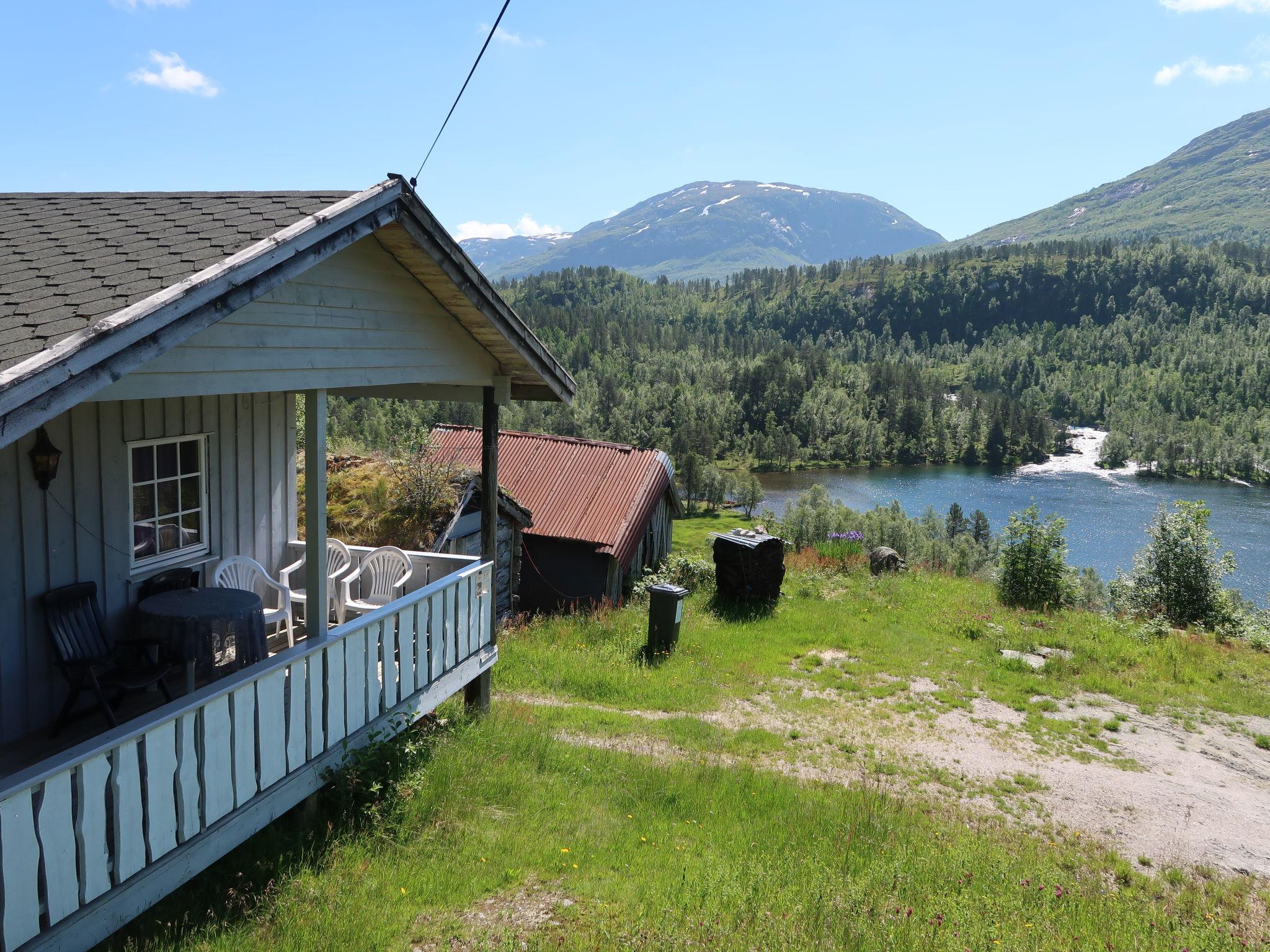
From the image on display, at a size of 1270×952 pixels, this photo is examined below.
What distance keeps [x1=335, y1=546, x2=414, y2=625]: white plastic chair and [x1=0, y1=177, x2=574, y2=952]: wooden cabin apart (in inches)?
7.1

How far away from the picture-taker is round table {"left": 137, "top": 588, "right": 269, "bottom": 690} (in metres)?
5.95

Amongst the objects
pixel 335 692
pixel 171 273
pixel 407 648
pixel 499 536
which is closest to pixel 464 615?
pixel 407 648

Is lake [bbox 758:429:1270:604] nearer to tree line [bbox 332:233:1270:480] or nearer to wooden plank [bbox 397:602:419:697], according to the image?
tree line [bbox 332:233:1270:480]

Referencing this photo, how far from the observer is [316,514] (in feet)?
18.3

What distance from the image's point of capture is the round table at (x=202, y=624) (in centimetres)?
595

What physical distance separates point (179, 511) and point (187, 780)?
10.6ft

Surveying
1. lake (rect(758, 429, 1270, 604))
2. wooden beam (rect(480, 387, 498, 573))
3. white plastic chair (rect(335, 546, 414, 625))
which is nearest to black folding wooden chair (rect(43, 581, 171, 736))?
white plastic chair (rect(335, 546, 414, 625))

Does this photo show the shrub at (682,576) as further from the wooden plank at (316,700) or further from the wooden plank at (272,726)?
the wooden plank at (272,726)

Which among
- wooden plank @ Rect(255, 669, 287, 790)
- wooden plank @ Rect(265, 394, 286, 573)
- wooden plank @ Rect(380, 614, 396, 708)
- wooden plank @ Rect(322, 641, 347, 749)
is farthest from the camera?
wooden plank @ Rect(265, 394, 286, 573)

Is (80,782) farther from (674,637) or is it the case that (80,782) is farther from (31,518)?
(674,637)

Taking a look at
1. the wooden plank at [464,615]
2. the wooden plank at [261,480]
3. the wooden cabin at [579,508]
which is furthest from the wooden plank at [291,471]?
the wooden cabin at [579,508]

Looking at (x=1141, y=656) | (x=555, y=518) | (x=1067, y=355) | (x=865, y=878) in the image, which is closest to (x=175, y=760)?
(x=865, y=878)

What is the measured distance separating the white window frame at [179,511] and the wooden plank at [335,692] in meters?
2.02

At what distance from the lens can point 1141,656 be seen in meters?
12.8
